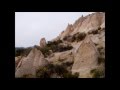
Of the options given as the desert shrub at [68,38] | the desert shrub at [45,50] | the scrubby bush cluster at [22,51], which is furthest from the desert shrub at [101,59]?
the scrubby bush cluster at [22,51]

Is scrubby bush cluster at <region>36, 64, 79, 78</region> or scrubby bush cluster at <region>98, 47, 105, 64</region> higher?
scrubby bush cluster at <region>98, 47, 105, 64</region>

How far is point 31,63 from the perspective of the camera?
761cm

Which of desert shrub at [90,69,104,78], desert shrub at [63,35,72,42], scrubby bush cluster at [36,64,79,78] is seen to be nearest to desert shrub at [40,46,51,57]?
scrubby bush cluster at [36,64,79,78]

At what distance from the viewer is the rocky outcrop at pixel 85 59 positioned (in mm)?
7562

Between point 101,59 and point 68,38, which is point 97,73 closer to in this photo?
point 101,59

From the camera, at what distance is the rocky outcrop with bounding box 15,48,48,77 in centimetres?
756

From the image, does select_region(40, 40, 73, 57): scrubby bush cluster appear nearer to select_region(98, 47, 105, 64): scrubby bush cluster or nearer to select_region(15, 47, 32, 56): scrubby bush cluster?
select_region(15, 47, 32, 56): scrubby bush cluster

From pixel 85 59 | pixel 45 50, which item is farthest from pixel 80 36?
pixel 45 50
